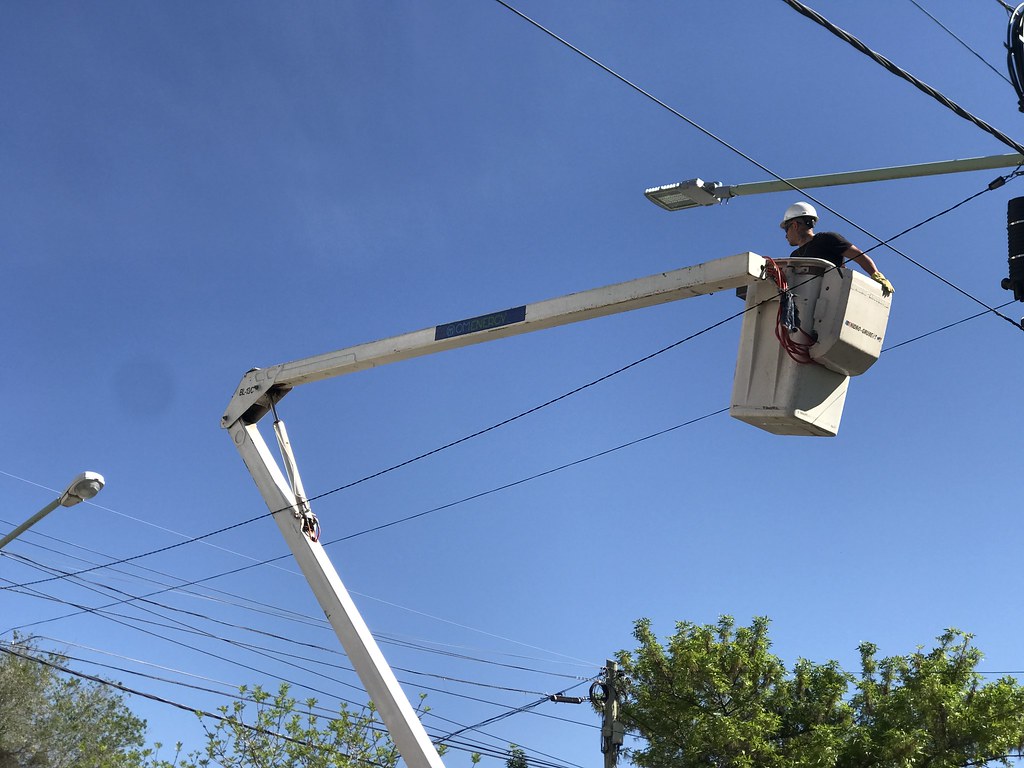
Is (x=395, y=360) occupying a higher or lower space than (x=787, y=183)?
lower

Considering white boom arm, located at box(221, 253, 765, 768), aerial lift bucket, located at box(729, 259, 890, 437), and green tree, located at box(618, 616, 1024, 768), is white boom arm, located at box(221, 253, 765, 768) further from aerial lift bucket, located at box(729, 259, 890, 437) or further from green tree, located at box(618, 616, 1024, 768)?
green tree, located at box(618, 616, 1024, 768)

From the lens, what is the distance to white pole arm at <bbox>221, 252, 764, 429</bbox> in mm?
9570

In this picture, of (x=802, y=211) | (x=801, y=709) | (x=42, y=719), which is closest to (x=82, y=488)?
(x=802, y=211)

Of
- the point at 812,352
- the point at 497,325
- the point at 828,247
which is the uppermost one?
the point at 828,247

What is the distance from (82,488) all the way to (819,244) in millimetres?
10515

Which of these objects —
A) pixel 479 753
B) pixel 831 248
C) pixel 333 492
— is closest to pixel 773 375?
pixel 831 248

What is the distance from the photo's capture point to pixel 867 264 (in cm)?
940

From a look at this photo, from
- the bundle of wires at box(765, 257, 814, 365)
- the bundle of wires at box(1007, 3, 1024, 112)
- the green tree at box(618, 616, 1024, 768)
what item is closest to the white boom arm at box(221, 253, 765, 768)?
the bundle of wires at box(765, 257, 814, 365)

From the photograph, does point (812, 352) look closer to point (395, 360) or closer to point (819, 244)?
point (819, 244)

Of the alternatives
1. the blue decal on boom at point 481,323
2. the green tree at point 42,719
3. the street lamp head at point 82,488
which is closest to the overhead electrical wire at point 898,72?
the blue decal on boom at point 481,323

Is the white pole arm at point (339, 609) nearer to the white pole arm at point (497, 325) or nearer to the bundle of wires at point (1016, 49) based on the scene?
the white pole arm at point (497, 325)

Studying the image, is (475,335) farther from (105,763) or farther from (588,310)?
(105,763)

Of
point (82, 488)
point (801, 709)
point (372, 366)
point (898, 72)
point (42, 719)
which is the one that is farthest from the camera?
point (42, 719)

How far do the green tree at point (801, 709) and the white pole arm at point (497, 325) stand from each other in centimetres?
1461
